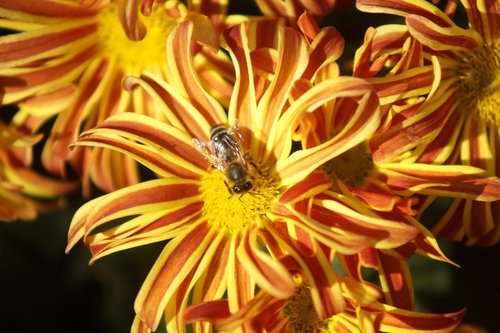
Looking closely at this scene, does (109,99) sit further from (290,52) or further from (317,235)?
(317,235)

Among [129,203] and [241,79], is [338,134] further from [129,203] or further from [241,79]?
[129,203]

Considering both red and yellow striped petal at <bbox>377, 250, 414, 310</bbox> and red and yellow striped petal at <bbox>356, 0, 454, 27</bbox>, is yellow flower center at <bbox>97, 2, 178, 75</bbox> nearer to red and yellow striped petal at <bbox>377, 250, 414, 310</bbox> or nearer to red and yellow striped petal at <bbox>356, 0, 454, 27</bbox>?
red and yellow striped petal at <bbox>356, 0, 454, 27</bbox>

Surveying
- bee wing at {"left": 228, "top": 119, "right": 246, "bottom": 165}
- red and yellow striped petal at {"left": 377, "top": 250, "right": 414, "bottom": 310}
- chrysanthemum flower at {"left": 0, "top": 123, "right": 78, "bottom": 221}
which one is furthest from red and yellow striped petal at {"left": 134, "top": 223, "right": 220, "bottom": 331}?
chrysanthemum flower at {"left": 0, "top": 123, "right": 78, "bottom": 221}

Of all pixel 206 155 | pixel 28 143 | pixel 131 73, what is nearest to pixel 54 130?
pixel 28 143

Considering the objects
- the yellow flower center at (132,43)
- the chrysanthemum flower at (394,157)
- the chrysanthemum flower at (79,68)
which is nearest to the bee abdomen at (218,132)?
the chrysanthemum flower at (394,157)

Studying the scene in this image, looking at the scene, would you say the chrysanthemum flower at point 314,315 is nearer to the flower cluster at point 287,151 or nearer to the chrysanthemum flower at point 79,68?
the flower cluster at point 287,151

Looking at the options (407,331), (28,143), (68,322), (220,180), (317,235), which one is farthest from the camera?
(68,322)

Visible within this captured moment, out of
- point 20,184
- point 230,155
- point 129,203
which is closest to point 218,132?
point 230,155
